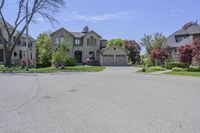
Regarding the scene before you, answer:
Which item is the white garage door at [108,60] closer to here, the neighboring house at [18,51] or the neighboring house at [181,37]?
the neighboring house at [181,37]

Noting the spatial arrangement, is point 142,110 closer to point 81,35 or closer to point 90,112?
point 90,112

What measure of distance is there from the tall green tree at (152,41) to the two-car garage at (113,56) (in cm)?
566

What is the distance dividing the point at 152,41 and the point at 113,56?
33.4ft

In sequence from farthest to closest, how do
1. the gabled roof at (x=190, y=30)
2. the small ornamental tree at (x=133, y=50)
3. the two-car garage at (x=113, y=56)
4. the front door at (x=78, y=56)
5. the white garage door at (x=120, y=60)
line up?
1. the small ornamental tree at (x=133, y=50)
2. the front door at (x=78, y=56)
3. the white garage door at (x=120, y=60)
4. the two-car garage at (x=113, y=56)
5. the gabled roof at (x=190, y=30)

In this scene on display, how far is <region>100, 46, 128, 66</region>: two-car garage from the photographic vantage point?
52.3 m

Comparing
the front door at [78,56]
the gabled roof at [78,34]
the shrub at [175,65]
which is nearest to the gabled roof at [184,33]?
the shrub at [175,65]

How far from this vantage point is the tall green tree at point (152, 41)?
5437 cm

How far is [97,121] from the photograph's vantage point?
682 centimetres

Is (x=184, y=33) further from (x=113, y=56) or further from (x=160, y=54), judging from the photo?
(x=113, y=56)

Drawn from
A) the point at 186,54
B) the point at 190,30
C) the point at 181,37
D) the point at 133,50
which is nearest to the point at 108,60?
the point at 133,50

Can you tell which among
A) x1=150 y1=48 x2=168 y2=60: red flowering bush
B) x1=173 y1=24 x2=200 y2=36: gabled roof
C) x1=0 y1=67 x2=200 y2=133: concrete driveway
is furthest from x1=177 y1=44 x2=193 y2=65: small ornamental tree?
x1=0 y1=67 x2=200 y2=133: concrete driveway

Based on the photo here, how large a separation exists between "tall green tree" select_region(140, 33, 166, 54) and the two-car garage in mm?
5660

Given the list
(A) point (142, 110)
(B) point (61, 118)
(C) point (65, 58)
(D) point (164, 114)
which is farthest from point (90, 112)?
(C) point (65, 58)

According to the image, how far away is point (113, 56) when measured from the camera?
53188 mm
